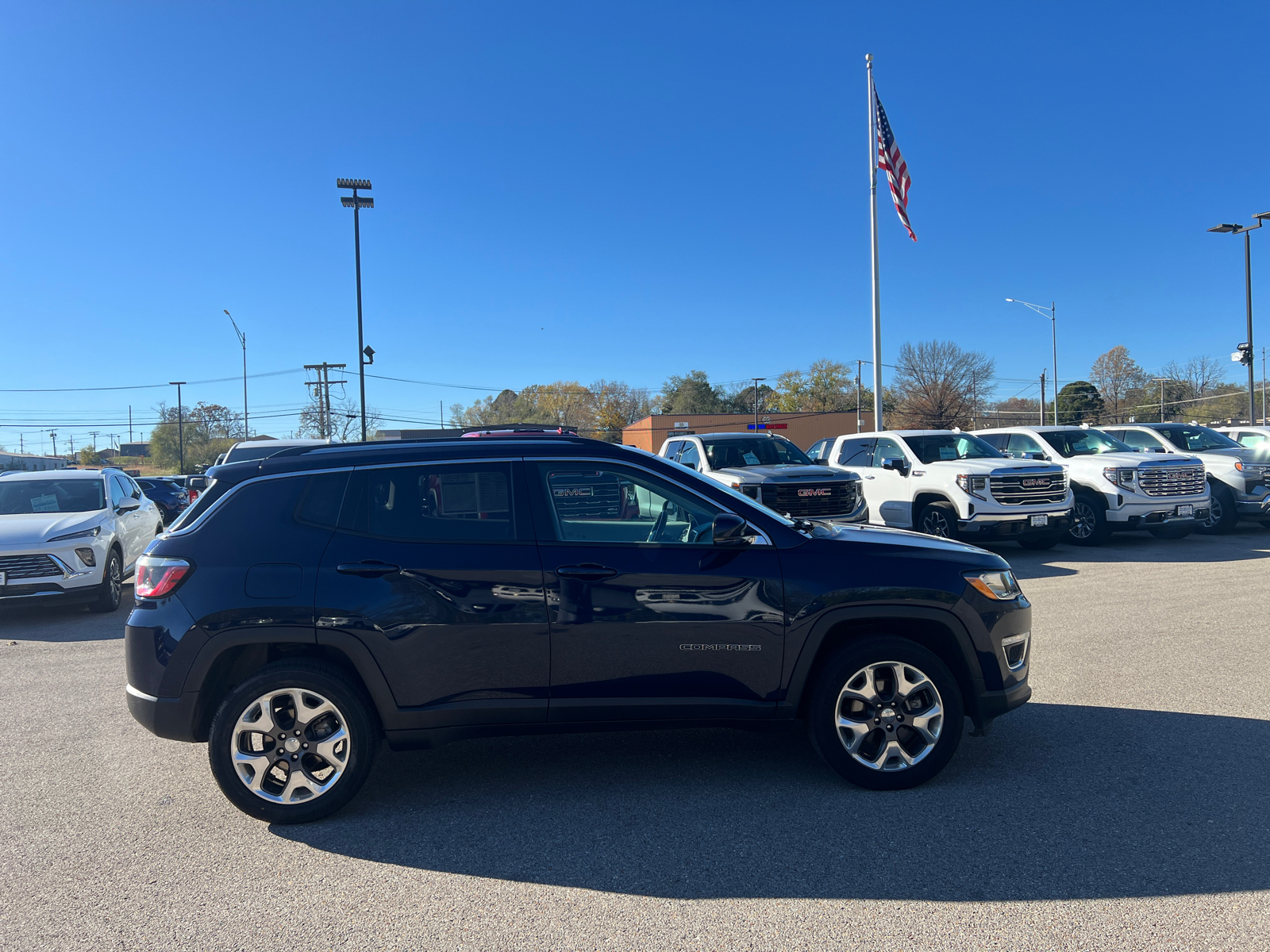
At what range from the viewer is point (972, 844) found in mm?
3646

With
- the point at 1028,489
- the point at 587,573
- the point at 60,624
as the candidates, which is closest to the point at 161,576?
the point at 587,573

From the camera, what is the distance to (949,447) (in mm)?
14086

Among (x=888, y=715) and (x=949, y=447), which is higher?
(x=949, y=447)

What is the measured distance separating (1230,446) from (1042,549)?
5.14 m

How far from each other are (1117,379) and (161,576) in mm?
101026

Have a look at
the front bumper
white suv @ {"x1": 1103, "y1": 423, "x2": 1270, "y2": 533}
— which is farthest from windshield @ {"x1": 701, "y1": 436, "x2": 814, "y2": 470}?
white suv @ {"x1": 1103, "y1": 423, "x2": 1270, "y2": 533}

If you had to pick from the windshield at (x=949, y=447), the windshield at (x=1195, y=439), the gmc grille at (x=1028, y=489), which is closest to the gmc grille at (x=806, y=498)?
the gmc grille at (x=1028, y=489)

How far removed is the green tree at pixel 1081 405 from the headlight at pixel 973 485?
257ft

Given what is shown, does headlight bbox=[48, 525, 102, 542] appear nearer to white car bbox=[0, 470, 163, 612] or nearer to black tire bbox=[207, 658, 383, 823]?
white car bbox=[0, 470, 163, 612]

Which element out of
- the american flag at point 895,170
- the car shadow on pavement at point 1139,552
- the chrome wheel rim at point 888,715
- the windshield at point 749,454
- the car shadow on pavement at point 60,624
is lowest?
the car shadow on pavement at point 60,624

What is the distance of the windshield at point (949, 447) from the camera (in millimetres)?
13812

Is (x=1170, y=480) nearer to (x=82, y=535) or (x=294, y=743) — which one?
Answer: (x=294, y=743)

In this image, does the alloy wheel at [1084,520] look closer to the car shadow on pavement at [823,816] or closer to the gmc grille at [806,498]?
the gmc grille at [806,498]

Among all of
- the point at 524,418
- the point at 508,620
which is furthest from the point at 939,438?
the point at 524,418
